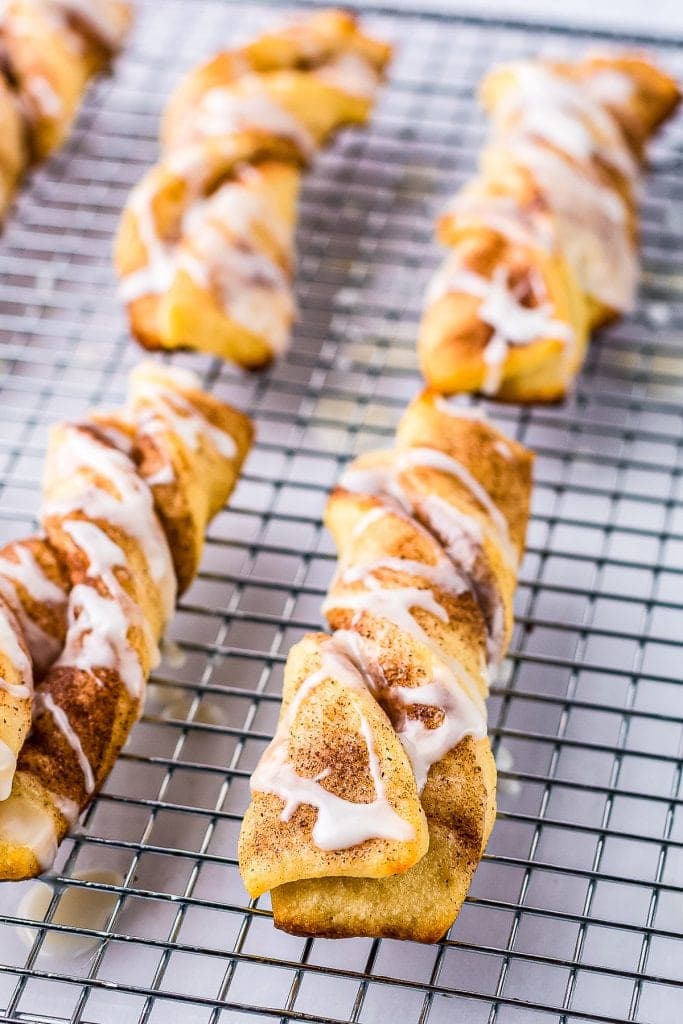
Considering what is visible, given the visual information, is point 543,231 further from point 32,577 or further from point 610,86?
point 32,577

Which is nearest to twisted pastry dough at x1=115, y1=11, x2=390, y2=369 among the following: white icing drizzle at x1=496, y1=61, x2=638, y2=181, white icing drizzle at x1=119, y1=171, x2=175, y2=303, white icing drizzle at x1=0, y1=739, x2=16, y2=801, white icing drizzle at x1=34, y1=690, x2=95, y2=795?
white icing drizzle at x1=119, y1=171, x2=175, y2=303

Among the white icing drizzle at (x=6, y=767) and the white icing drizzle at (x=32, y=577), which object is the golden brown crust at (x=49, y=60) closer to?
the white icing drizzle at (x=32, y=577)

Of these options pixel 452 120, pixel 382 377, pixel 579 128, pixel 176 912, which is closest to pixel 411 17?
pixel 452 120

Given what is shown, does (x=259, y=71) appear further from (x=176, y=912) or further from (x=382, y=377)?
Answer: (x=176, y=912)

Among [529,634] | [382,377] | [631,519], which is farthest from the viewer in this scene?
[382,377]

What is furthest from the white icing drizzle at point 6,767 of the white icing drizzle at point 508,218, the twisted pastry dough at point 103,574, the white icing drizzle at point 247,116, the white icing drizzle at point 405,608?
the white icing drizzle at point 247,116

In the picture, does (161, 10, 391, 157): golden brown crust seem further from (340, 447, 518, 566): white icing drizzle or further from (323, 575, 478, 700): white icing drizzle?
(323, 575, 478, 700): white icing drizzle
